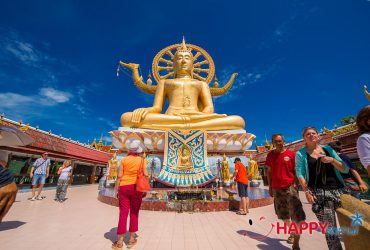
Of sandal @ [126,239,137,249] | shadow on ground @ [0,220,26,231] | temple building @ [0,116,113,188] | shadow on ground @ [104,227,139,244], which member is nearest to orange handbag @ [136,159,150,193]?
sandal @ [126,239,137,249]

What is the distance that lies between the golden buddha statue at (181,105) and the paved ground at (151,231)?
5.28 meters

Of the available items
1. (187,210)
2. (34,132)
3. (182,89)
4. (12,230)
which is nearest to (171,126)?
(182,89)

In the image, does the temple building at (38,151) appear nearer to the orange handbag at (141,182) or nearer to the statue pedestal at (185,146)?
the statue pedestal at (185,146)

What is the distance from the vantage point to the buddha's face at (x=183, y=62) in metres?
12.5

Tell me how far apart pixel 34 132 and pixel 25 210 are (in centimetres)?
527

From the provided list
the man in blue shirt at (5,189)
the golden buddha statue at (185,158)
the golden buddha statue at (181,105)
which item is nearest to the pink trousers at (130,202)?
the man in blue shirt at (5,189)

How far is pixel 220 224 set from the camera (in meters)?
3.77

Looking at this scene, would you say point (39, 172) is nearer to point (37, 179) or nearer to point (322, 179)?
point (37, 179)

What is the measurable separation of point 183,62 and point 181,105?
286cm

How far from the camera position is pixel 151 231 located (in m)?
3.30

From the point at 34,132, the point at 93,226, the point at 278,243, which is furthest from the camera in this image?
the point at 34,132

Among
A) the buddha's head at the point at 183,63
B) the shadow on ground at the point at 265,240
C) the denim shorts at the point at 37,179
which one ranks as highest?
the buddha's head at the point at 183,63

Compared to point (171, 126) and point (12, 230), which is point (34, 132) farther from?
point (12, 230)

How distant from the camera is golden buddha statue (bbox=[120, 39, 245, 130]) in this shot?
952 cm
